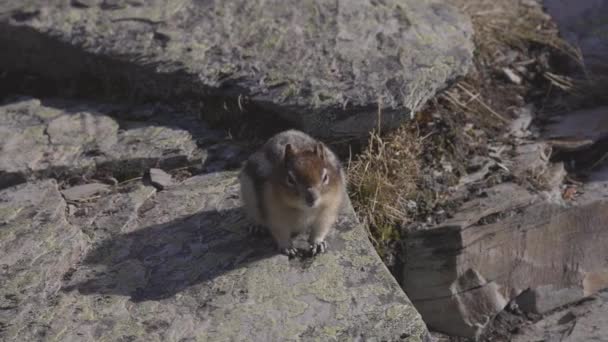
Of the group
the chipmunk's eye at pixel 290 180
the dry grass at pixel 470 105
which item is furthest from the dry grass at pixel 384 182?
the chipmunk's eye at pixel 290 180

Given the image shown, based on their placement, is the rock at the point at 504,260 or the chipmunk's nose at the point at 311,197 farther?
the rock at the point at 504,260

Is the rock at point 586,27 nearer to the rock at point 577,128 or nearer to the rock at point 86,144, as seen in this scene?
the rock at point 577,128

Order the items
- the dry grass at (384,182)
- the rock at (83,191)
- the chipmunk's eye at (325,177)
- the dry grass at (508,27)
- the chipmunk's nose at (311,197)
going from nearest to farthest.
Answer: the chipmunk's nose at (311,197) → the chipmunk's eye at (325,177) → the rock at (83,191) → the dry grass at (384,182) → the dry grass at (508,27)

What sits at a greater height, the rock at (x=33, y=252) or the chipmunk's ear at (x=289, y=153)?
the chipmunk's ear at (x=289, y=153)

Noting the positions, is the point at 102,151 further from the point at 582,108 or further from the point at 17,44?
the point at 582,108

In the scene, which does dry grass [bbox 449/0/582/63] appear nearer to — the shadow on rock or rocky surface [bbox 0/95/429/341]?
rocky surface [bbox 0/95/429/341]

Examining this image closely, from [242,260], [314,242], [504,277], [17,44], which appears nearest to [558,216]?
[504,277]

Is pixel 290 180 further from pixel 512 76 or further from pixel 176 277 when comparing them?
pixel 512 76
